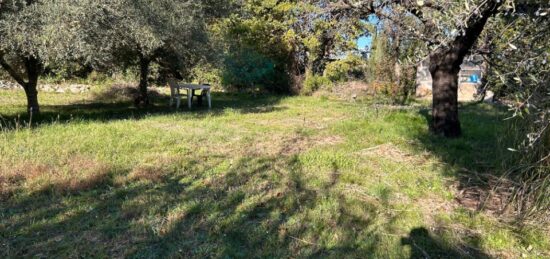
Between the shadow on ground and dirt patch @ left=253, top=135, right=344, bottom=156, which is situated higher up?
dirt patch @ left=253, top=135, right=344, bottom=156

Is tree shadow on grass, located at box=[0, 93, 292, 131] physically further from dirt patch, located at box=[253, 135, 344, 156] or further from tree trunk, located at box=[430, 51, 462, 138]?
tree trunk, located at box=[430, 51, 462, 138]

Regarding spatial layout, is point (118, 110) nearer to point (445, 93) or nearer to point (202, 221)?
point (445, 93)

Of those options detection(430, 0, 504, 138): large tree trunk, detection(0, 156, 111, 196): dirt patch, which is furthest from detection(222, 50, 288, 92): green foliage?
detection(0, 156, 111, 196): dirt patch

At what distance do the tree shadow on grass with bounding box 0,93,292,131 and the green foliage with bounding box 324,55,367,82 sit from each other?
320 centimetres

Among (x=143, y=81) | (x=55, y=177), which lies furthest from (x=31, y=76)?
(x=55, y=177)

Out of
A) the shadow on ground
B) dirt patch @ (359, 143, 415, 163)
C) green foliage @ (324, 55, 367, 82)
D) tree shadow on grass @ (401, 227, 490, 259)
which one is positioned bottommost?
tree shadow on grass @ (401, 227, 490, 259)

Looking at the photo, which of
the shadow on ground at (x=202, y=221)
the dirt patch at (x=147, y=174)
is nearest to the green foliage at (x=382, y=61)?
the shadow on ground at (x=202, y=221)

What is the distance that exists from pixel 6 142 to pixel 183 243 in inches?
140

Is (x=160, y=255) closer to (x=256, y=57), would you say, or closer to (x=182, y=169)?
(x=182, y=169)

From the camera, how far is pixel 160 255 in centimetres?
265

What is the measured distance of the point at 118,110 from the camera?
10.3m

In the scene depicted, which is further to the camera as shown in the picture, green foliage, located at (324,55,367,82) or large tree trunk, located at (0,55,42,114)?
green foliage, located at (324,55,367,82)

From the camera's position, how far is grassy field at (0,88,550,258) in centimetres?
282

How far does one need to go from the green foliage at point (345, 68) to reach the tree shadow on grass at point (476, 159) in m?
8.48
